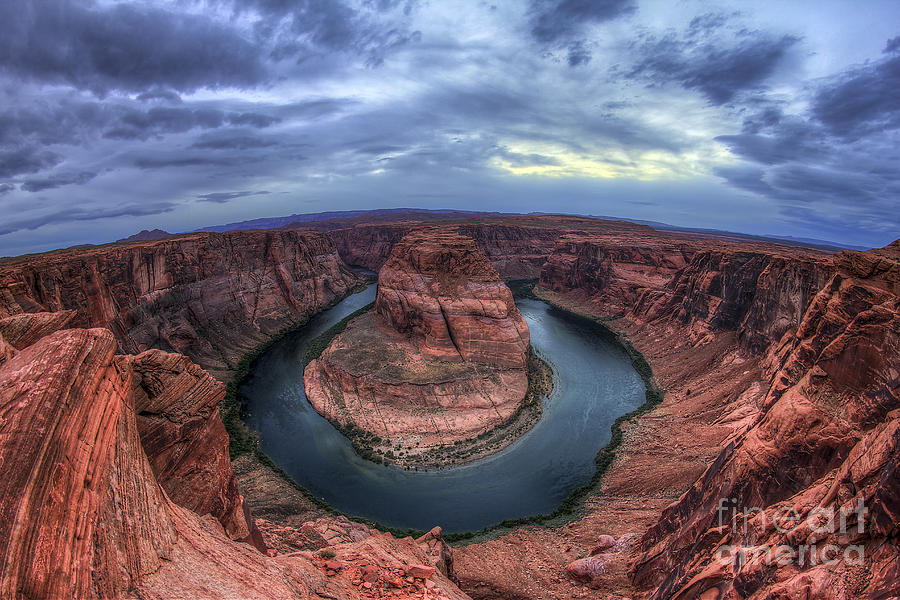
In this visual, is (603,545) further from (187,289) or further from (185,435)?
(187,289)

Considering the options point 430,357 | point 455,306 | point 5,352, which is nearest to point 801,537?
point 5,352

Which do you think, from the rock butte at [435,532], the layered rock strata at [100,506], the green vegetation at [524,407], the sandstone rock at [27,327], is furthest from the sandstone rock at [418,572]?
the sandstone rock at [27,327]

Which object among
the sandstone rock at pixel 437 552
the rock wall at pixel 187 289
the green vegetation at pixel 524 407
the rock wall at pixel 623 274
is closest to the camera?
the sandstone rock at pixel 437 552

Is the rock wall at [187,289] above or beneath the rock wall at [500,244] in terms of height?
beneath

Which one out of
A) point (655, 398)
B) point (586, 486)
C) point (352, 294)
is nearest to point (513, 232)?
point (352, 294)

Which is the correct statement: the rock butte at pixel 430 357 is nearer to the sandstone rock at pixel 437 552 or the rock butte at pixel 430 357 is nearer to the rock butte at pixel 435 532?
the rock butte at pixel 435 532

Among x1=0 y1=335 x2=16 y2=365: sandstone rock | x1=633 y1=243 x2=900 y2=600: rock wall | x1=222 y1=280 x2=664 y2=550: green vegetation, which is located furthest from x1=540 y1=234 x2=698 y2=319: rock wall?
x1=0 y1=335 x2=16 y2=365: sandstone rock
